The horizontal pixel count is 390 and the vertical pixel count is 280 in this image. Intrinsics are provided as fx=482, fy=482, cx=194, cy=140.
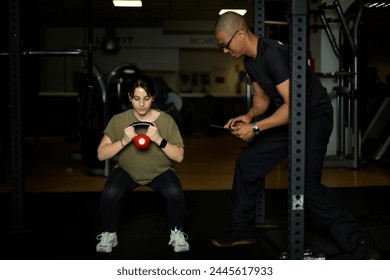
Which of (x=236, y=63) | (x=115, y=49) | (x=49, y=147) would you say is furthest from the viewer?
(x=236, y=63)

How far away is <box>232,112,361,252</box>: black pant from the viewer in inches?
78.4

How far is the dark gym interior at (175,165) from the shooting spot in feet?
7.70

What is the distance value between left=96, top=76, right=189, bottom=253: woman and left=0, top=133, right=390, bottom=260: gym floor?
0.36ft

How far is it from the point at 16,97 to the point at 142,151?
2.47 ft

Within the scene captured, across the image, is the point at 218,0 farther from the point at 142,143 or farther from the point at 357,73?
the point at 142,143

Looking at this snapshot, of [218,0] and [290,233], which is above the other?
[218,0]

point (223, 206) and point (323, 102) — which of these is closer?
point (323, 102)

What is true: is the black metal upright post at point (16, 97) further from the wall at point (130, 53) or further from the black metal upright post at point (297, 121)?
the wall at point (130, 53)

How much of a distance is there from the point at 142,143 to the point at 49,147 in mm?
5636

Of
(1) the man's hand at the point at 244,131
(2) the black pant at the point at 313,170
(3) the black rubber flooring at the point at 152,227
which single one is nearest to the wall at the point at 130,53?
(3) the black rubber flooring at the point at 152,227

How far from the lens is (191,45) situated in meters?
11.8

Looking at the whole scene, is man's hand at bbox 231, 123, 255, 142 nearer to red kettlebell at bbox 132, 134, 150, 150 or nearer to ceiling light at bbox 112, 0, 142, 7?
red kettlebell at bbox 132, 134, 150, 150

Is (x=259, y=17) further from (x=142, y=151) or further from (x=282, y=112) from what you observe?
(x=142, y=151)

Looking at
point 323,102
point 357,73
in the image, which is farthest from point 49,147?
point 323,102
